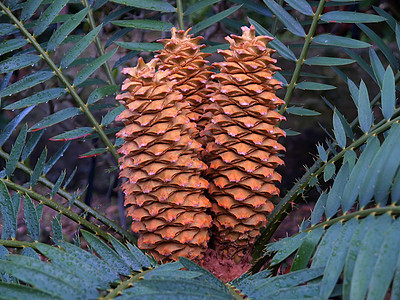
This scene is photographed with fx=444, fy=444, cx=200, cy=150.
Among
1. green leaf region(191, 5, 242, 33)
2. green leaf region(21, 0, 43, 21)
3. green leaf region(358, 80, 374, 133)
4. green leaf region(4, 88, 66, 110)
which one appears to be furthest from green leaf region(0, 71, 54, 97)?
green leaf region(358, 80, 374, 133)

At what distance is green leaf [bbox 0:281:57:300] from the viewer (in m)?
0.44

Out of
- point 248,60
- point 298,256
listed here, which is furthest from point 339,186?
point 248,60

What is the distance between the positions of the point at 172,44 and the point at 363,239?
48cm

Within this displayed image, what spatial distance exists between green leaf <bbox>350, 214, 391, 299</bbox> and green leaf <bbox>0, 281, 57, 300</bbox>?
0.30 m

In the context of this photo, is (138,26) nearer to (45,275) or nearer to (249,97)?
(249,97)

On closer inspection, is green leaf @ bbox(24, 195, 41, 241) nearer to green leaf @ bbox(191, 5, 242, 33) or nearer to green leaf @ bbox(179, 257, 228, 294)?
green leaf @ bbox(179, 257, 228, 294)

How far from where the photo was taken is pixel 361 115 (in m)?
0.76

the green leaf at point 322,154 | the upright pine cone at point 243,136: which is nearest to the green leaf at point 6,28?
the upright pine cone at point 243,136

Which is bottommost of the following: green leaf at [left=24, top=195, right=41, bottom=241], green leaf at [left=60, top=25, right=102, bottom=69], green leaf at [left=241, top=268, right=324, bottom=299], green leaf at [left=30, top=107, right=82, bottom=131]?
green leaf at [left=241, top=268, right=324, bottom=299]

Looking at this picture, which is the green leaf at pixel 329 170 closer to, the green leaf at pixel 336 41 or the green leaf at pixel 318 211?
the green leaf at pixel 318 211

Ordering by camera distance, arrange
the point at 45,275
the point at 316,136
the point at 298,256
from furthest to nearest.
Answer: the point at 316,136, the point at 298,256, the point at 45,275

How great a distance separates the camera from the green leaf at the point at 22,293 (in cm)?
44

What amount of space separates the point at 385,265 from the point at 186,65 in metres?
0.50

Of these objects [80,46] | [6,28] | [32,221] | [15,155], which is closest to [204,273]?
[32,221]
